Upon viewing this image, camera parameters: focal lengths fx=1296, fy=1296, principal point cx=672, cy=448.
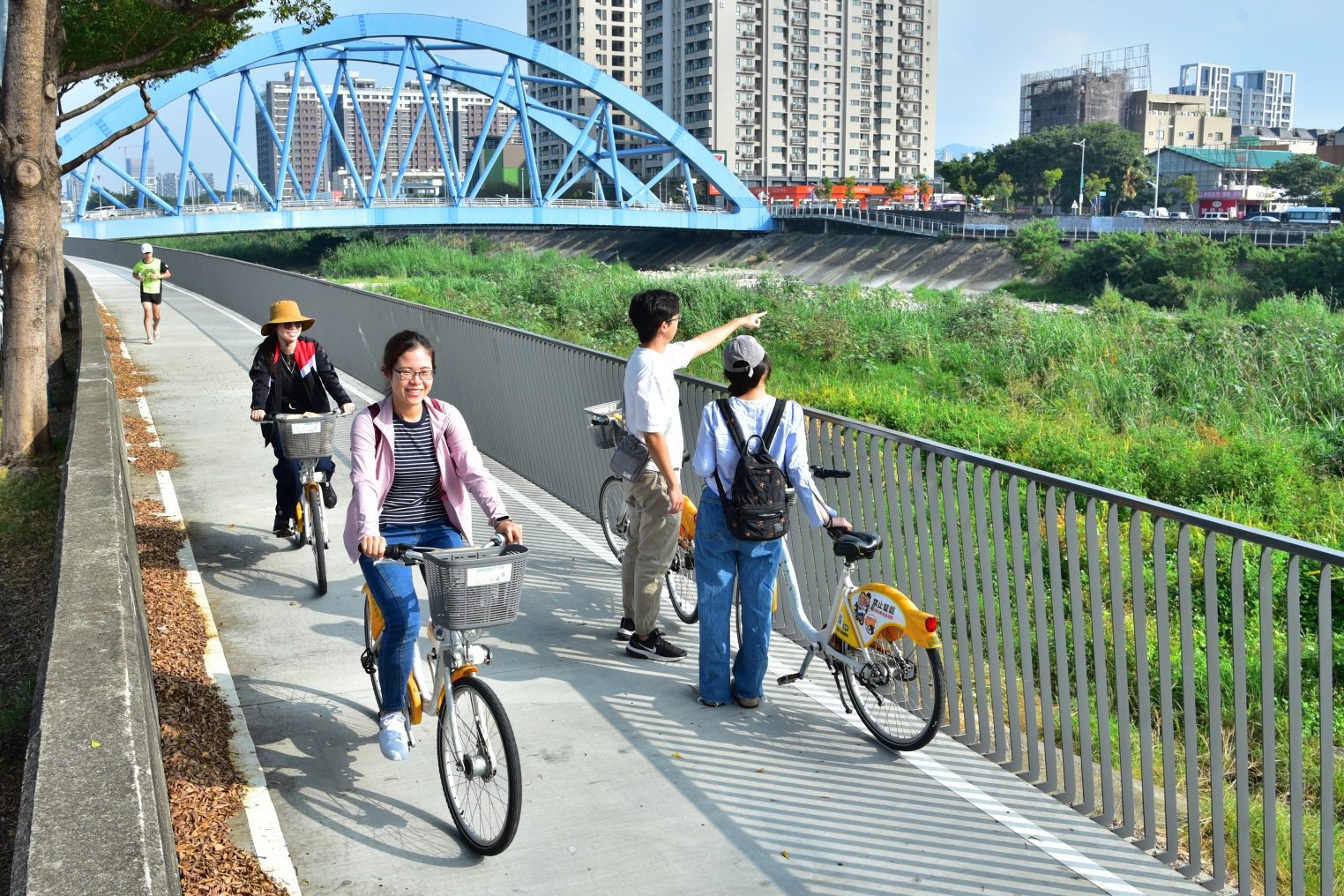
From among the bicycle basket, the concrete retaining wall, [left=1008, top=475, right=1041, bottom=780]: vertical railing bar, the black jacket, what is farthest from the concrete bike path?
the black jacket

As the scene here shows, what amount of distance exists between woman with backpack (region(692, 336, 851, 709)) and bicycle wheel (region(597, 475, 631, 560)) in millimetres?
2242

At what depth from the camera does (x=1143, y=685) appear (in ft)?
13.2

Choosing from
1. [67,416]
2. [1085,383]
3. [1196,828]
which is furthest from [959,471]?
[1085,383]

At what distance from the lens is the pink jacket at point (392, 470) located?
14.4 ft

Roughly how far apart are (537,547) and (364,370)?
8.50 meters

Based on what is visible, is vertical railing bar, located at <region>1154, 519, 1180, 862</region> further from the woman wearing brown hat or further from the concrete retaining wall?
the woman wearing brown hat

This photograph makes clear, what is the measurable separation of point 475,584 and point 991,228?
230 ft

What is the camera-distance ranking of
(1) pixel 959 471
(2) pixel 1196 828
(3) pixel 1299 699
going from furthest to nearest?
(1) pixel 959 471 → (2) pixel 1196 828 → (3) pixel 1299 699

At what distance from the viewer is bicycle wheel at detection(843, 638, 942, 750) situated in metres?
4.86

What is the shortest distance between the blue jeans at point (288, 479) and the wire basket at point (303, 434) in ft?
1.78

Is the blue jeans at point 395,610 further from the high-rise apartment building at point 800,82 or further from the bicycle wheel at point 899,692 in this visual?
the high-rise apartment building at point 800,82

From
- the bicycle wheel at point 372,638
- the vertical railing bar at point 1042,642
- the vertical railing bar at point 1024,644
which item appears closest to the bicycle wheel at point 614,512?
A: the bicycle wheel at point 372,638

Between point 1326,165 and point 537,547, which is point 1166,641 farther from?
point 1326,165

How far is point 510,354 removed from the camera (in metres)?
10.5
